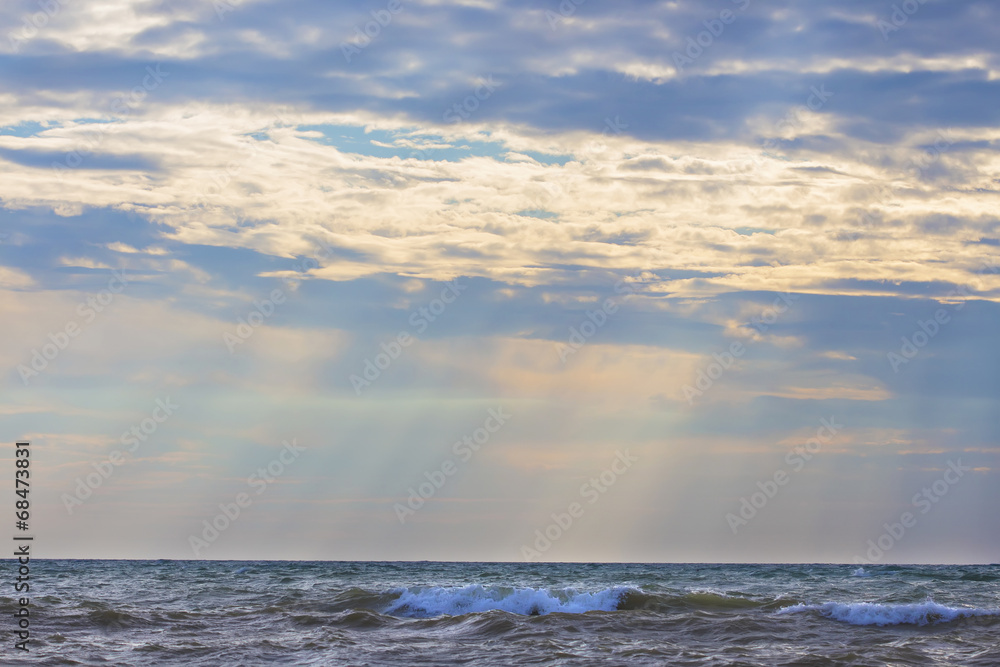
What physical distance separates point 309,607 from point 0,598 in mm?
11941

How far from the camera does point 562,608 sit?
2931 cm

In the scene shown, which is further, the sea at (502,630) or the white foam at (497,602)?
the white foam at (497,602)

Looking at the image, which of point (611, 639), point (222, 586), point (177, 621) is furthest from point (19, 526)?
point (222, 586)

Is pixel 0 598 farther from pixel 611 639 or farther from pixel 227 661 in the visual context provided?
pixel 611 639

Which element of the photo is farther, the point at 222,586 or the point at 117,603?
the point at 222,586

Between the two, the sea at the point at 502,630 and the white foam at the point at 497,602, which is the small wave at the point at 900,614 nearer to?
the sea at the point at 502,630

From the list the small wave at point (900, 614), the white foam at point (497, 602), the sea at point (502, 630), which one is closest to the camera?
the sea at point (502, 630)

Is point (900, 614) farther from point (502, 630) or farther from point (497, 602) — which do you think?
point (497, 602)

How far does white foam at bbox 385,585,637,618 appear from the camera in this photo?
29.4 m

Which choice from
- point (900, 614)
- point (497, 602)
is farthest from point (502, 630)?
Result: point (900, 614)

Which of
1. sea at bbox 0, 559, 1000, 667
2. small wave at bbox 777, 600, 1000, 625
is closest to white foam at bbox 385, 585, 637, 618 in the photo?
sea at bbox 0, 559, 1000, 667

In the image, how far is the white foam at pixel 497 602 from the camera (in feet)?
96.6

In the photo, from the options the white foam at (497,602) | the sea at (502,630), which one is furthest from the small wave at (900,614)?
the white foam at (497,602)

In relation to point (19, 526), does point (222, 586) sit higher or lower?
lower
